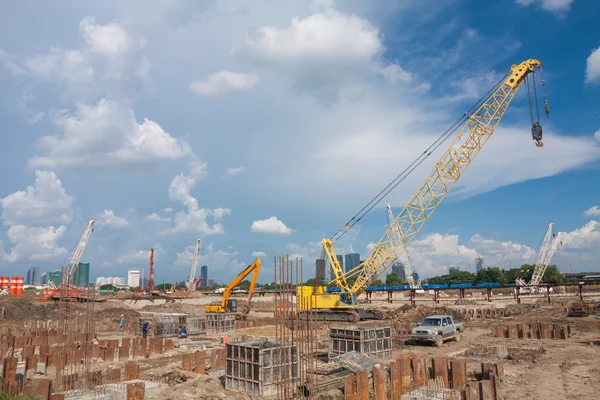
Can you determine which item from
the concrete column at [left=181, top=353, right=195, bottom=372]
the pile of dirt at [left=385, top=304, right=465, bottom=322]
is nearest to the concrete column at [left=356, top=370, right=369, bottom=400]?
the concrete column at [left=181, top=353, right=195, bottom=372]

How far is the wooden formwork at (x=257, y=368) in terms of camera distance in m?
11.3

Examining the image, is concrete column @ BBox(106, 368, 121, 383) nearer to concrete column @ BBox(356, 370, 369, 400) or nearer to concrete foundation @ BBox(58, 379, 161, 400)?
concrete foundation @ BBox(58, 379, 161, 400)

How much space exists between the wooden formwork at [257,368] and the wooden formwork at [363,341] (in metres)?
4.25

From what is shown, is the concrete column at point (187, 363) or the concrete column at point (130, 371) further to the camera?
the concrete column at point (187, 363)

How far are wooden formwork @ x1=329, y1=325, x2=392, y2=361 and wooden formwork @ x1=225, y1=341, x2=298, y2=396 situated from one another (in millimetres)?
Answer: 4255

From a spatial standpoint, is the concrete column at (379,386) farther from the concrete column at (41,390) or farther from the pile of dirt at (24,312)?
the pile of dirt at (24,312)

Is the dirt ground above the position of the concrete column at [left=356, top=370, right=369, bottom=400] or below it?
below

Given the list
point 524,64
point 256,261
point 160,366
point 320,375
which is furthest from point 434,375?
point 524,64

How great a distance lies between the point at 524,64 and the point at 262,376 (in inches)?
1191

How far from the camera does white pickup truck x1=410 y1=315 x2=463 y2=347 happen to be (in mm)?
20109

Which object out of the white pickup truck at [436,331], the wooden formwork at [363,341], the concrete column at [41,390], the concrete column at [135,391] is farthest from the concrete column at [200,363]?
the white pickup truck at [436,331]

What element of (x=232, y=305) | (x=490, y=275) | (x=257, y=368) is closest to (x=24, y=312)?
(x=232, y=305)

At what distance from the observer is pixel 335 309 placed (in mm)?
32875

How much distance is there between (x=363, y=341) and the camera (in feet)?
50.8
